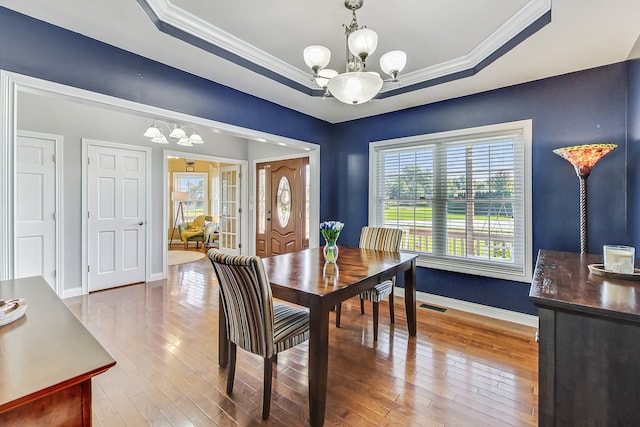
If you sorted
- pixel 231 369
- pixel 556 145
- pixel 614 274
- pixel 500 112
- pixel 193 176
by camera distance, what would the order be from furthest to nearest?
pixel 193 176
pixel 500 112
pixel 556 145
pixel 231 369
pixel 614 274

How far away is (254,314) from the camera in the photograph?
1.68 meters

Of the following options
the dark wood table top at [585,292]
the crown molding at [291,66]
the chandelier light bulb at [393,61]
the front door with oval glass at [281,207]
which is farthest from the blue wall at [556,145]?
the front door with oval glass at [281,207]

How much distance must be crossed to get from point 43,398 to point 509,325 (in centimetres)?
355

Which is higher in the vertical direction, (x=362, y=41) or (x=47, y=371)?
(x=362, y=41)

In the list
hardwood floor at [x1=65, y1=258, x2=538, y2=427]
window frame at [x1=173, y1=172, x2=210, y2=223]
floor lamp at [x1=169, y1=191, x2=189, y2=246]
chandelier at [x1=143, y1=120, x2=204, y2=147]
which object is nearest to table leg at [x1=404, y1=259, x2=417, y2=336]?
hardwood floor at [x1=65, y1=258, x2=538, y2=427]

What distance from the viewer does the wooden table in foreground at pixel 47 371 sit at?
2.35 ft

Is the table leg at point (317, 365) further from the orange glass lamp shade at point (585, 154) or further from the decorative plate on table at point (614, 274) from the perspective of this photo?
the orange glass lamp shade at point (585, 154)

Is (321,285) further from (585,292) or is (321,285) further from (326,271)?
(585,292)

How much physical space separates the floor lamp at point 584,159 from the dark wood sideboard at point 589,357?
5.46ft

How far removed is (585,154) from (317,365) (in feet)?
8.66

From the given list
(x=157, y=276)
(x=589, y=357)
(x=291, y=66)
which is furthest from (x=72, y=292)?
(x=589, y=357)

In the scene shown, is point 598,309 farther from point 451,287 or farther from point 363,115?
point 363,115

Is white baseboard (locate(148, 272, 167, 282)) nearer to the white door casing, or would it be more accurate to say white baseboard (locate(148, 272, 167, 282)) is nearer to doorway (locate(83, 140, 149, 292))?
doorway (locate(83, 140, 149, 292))

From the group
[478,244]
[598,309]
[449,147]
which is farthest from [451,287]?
[598,309]
